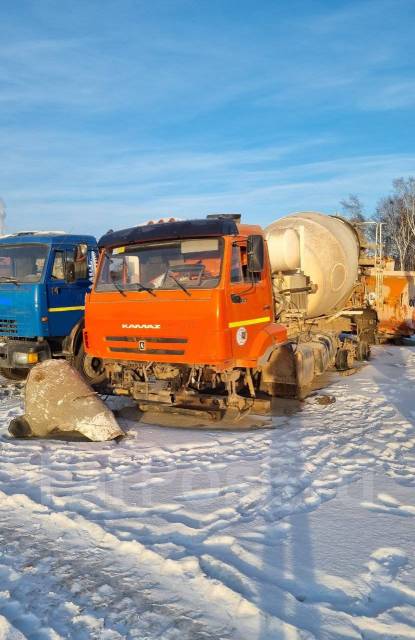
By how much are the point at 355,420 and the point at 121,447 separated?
327 cm

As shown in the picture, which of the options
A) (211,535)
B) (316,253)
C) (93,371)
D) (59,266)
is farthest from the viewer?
(316,253)

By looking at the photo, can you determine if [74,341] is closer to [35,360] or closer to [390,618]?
[35,360]

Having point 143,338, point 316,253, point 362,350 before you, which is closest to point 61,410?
point 143,338

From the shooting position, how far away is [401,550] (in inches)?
138

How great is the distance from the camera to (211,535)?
3768 millimetres

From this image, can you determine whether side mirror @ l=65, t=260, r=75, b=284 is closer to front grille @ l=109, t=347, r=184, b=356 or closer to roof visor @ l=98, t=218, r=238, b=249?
roof visor @ l=98, t=218, r=238, b=249

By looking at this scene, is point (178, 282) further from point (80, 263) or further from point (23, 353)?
point (23, 353)

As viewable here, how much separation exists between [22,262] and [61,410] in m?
4.35

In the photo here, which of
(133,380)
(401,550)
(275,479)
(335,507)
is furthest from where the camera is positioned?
(133,380)

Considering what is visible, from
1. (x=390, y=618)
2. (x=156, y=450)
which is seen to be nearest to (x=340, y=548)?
(x=390, y=618)

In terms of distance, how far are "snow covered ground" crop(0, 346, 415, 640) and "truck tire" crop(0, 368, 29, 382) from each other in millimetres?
3618

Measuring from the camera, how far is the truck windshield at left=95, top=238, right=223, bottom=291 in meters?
6.21

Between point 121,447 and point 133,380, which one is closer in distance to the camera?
point 121,447

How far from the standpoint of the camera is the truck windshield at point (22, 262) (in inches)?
365
